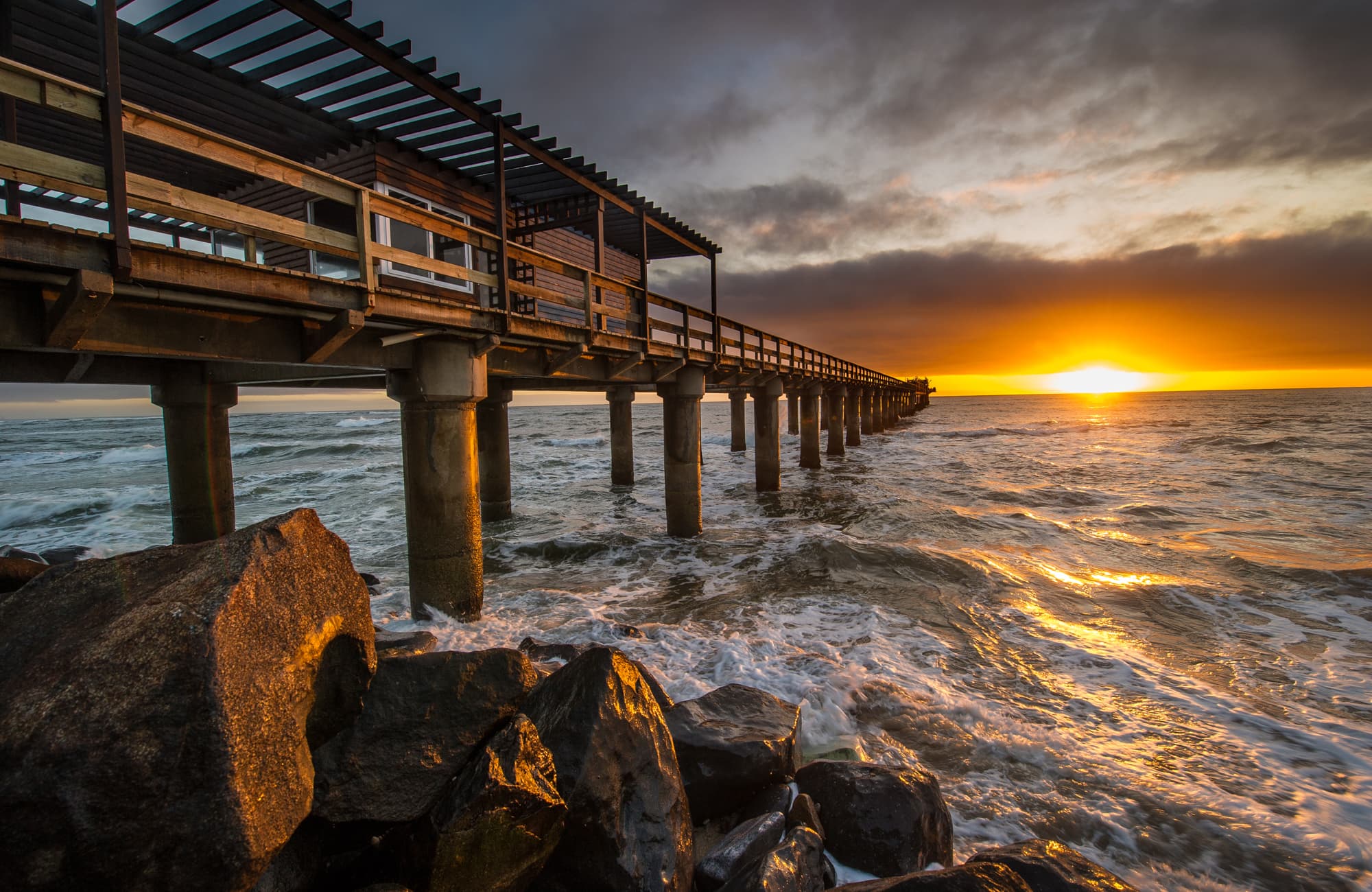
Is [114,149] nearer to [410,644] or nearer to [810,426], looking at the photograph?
[410,644]

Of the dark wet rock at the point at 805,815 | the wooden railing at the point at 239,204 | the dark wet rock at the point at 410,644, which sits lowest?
the dark wet rock at the point at 805,815

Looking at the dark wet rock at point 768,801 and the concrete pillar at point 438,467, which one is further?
the concrete pillar at point 438,467

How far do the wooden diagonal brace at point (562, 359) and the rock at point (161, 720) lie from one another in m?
6.72

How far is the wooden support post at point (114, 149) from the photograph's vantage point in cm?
406

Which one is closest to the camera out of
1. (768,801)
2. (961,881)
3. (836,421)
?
(961,881)

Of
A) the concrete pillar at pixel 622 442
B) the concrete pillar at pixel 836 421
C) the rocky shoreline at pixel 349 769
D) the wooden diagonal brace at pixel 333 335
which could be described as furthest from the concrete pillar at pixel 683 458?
the concrete pillar at pixel 836 421

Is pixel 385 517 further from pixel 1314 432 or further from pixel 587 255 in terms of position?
pixel 1314 432

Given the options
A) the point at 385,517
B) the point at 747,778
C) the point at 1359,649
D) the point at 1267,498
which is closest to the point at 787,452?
the point at 1267,498

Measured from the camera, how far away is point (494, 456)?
15789 millimetres

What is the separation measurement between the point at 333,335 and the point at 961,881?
21.1 ft

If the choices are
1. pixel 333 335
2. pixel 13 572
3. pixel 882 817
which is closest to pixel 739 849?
pixel 882 817

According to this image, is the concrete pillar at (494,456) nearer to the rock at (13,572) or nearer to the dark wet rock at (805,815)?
the rock at (13,572)

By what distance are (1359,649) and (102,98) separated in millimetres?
13715

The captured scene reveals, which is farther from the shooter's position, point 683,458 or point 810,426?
point 810,426
